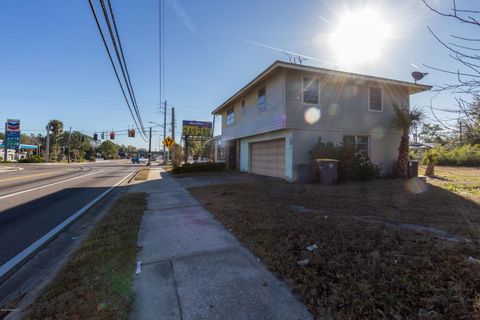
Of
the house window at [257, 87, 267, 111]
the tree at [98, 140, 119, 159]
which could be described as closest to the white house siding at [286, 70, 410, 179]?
the house window at [257, 87, 267, 111]

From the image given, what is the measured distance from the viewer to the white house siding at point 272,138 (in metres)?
11.7

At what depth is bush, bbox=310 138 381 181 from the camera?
11.1 m

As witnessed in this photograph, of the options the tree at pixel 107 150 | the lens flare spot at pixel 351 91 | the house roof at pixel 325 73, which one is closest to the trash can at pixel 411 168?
the house roof at pixel 325 73

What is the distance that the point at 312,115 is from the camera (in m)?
11.9

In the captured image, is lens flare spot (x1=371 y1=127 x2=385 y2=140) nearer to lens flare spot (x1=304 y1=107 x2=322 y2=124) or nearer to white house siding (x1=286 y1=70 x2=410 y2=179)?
white house siding (x1=286 y1=70 x2=410 y2=179)

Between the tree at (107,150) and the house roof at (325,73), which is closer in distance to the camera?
the house roof at (325,73)

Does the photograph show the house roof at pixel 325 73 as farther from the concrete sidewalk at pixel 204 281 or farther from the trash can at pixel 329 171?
the concrete sidewalk at pixel 204 281

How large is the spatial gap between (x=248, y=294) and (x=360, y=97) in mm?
12870

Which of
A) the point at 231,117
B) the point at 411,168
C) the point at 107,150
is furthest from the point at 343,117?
the point at 107,150

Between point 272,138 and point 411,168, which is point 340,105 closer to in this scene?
point 272,138

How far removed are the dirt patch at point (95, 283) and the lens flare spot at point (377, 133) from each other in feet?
41.8

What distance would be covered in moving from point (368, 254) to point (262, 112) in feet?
36.4

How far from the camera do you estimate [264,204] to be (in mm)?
6582

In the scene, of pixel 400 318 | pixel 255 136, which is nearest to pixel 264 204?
pixel 400 318
